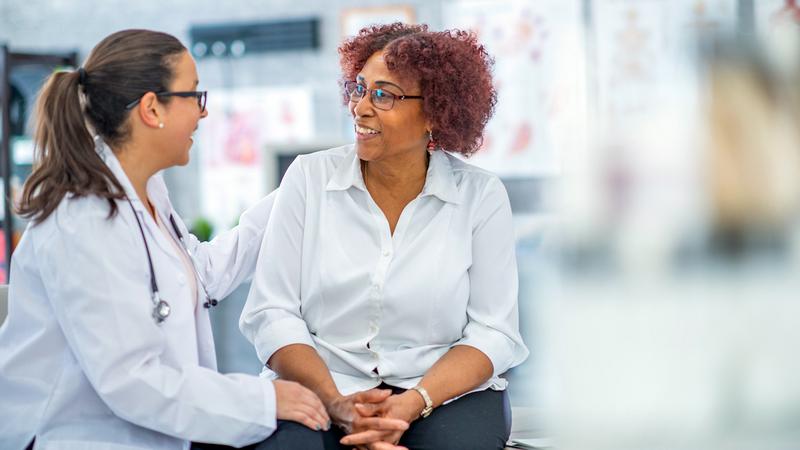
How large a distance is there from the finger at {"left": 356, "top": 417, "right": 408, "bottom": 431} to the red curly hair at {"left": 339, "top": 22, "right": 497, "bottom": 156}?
1.96 ft

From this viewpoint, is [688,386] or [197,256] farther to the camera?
[688,386]

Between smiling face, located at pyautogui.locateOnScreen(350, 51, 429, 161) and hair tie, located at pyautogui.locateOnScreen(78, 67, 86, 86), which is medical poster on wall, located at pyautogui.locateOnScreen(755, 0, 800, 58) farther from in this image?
hair tie, located at pyautogui.locateOnScreen(78, 67, 86, 86)

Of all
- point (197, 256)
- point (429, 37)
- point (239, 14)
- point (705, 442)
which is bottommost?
point (705, 442)

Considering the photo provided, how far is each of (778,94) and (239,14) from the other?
3614 mm

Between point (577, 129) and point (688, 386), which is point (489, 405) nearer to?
point (688, 386)

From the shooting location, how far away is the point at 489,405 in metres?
1.75

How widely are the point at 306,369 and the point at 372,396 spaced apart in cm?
14

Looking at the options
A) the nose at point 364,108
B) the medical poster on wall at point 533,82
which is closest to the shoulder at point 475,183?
the nose at point 364,108

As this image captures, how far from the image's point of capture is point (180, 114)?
4.86ft

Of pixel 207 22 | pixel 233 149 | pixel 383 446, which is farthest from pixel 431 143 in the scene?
pixel 207 22

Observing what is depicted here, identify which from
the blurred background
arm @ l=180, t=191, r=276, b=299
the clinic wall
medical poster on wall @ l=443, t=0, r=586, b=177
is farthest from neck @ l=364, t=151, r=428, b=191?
the clinic wall

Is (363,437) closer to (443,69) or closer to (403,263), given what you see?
(403,263)

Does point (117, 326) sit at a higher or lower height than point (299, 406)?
higher

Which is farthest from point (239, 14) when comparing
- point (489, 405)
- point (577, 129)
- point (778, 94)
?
point (489, 405)
